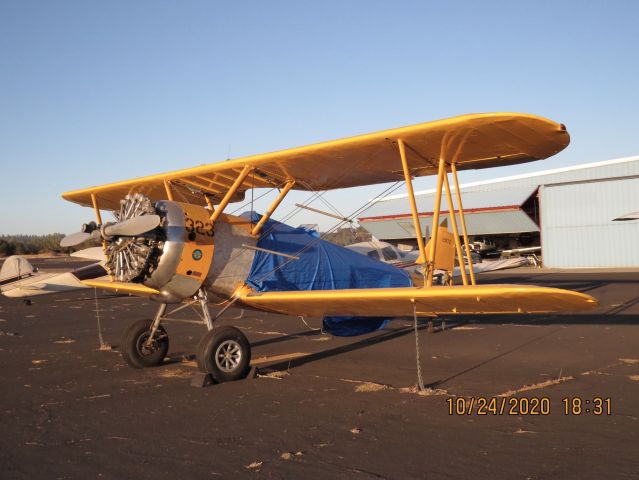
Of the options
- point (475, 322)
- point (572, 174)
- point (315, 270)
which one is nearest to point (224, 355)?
point (315, 270)

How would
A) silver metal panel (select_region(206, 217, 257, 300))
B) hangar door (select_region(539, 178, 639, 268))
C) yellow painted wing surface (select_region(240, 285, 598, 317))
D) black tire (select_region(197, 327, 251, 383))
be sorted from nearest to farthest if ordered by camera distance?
yellow painted wing surface (select_region(240, 285, 598, 317)), black tire (select_region(197, 327, 251, 383)), silver metal panel (select_region(206, 217, 257, 300)), hangar door (select_region(539, 178, 639, 268))

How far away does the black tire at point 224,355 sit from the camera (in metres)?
7.00

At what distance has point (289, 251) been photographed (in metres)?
8.64

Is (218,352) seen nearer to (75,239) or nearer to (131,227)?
(131,227)

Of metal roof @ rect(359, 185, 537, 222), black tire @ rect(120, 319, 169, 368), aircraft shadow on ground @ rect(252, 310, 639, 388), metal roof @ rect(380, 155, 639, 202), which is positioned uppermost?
metal roof @ rect(380, 155, 639, 202)

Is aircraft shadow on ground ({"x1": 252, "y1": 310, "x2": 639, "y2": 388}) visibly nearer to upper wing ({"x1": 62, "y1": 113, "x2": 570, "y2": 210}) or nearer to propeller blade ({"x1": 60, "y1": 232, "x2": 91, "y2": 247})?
upper wing ({"x1": 62, "y1": 113, "x2": 570, "y2": 210})

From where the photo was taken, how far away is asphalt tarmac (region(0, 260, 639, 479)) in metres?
4.19

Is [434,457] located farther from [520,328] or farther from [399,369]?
[520,328]

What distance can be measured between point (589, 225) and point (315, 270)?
87.5 feet

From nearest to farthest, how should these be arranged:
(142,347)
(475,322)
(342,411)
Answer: (342,411) → (142,347) → (475,322)

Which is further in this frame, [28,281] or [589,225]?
[589,225]

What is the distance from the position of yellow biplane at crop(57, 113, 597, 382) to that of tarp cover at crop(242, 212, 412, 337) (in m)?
0.08

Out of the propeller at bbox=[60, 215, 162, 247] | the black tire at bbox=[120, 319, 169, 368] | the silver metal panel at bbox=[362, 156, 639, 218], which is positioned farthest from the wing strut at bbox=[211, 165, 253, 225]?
the silver metal panel at bbox=[362, 156, 639, 218]

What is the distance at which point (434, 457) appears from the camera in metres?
4.25
